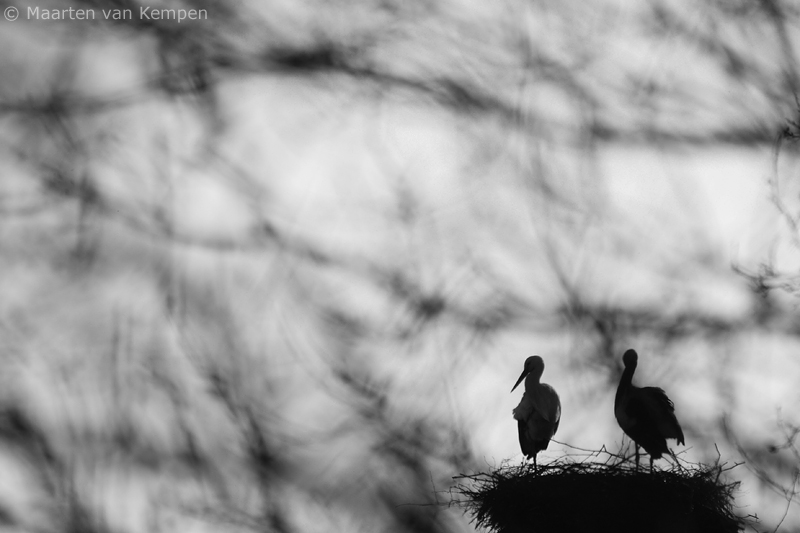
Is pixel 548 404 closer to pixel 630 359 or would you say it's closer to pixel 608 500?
pixel 630 359

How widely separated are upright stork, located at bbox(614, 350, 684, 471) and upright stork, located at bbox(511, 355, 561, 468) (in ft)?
0.91

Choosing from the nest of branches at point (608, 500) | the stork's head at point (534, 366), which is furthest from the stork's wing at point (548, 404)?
the nest of branches at point (608, 500)

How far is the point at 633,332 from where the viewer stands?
13.2ft

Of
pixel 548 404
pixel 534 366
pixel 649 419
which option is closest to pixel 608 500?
pixel 649 419

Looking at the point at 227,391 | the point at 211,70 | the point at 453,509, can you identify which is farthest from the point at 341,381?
the point at 211,70

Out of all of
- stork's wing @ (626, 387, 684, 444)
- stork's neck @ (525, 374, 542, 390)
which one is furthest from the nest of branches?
stork's neck @ (525, 374, 542, 390)

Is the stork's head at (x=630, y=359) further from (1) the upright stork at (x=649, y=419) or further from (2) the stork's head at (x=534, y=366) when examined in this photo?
(2) the stork's head at (x=534, y=366)

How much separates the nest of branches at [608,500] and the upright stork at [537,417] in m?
0.45

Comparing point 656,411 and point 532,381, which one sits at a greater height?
point 532,381

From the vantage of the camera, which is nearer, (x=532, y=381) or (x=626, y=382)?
(x=626, y=382)

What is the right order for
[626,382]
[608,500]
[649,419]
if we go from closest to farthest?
[608,500], [649,419], [626,382]

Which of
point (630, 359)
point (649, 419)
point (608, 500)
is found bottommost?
point (608, 500)

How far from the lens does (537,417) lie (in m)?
3.48

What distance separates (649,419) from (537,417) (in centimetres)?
46
